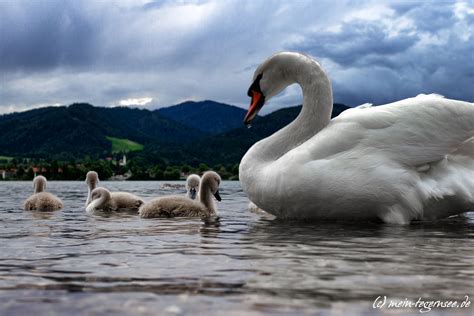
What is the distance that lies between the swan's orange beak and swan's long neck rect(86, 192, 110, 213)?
184 inches

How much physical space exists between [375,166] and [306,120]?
1533 mm

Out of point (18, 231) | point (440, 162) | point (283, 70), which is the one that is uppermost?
point (283, 70)

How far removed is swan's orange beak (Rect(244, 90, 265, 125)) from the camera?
32.7 feet

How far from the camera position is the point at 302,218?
904cm

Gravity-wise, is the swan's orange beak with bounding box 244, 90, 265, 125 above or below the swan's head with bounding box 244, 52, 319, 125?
below

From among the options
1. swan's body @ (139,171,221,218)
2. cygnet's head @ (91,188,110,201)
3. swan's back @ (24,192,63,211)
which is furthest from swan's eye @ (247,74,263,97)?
swan's back @ (24,192,63,211)

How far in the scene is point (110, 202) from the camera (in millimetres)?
13758

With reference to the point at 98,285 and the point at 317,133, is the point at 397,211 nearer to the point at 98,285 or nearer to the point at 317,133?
the point at 317,133

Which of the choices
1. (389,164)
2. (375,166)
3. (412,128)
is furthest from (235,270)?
(412,128)

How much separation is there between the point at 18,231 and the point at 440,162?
5629 millimetres

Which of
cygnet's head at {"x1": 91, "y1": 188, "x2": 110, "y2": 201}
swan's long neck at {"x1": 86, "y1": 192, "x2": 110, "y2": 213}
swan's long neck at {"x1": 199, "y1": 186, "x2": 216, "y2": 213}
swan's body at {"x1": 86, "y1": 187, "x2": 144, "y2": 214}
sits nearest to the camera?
swan's long neck at {"x1": 199, "y1": 186, "x2": 216, "y2": 213}

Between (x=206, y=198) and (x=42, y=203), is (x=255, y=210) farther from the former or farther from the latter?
(x=42, y=203)

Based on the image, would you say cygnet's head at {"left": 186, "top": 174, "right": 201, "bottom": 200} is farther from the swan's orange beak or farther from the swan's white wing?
the swan's white wing

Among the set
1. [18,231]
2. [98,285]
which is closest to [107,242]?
[18,231]
